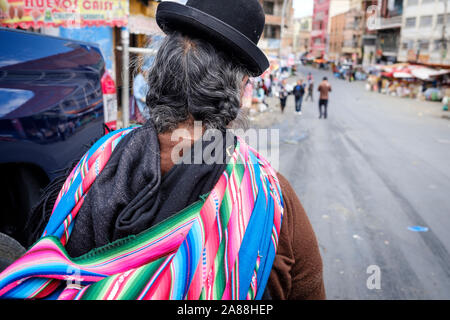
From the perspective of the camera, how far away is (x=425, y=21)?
37438mm

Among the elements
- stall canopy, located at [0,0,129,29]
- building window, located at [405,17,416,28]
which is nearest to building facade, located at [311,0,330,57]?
building window, located at [405,17,416,28]

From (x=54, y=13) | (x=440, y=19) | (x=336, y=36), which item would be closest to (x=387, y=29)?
(x=440, y=19)

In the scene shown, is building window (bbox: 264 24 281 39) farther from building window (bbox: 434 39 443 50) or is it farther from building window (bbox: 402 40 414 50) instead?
building window (bbox: 434 39 443 50)

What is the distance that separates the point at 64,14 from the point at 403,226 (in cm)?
603

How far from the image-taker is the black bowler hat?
1118 mm

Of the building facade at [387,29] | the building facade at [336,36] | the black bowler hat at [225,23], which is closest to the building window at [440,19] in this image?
the building facade at [387,29]

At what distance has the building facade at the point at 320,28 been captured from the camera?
79938 mm

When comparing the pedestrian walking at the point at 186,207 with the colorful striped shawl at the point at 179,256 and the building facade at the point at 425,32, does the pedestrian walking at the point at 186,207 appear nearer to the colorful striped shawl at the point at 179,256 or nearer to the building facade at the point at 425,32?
the colorful striped shawl at the point at 179,256

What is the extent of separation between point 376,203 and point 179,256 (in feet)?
17.2

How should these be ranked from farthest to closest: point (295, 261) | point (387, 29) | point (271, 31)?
point (271, 31)
point (387, 29)
point (295, 261)

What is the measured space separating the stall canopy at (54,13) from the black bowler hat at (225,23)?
5538mm

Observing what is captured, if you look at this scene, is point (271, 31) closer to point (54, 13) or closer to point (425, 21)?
point (425, 21)

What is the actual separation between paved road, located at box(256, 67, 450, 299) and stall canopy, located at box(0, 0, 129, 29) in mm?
4451
